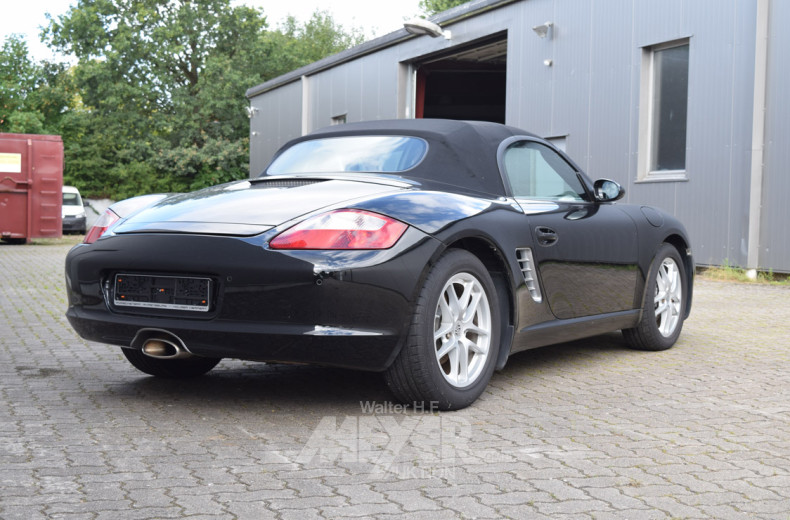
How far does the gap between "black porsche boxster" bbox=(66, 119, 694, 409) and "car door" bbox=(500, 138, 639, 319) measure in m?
0.01

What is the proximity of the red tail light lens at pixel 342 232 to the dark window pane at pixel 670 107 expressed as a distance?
10.9 metres

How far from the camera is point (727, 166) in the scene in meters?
13.0

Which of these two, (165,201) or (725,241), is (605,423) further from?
(725,241)

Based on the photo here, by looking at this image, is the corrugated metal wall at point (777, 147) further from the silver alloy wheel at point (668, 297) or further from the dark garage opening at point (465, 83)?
the dark garage opening at point (465, 83)

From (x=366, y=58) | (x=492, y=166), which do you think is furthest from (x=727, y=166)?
(x=366, y=58)

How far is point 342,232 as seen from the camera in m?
3.94

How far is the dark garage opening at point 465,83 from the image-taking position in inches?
833

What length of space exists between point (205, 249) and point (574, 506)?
187 cm

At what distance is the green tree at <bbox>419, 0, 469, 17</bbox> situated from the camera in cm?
5394

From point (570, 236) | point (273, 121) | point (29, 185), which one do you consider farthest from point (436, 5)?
point (570, 236)

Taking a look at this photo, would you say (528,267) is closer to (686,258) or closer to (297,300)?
(297,300)

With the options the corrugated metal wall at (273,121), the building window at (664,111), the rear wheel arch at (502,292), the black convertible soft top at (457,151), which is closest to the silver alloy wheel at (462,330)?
the rear wheel arch at (502,292)

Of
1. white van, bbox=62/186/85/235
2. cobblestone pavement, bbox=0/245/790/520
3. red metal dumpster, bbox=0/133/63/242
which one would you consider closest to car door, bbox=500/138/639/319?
cobblestone pavement, bbox=0/245/790/520

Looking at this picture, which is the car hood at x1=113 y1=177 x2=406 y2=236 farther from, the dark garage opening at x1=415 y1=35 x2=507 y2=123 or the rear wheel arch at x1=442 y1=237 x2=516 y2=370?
the dark garage opening at x1=415 y1=35 x2=507 y2=123
